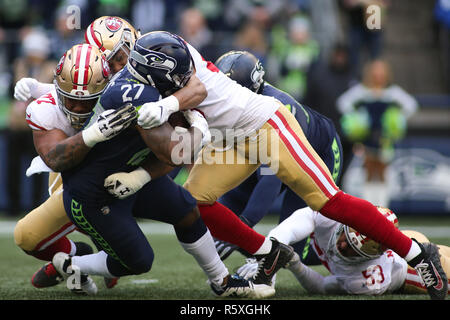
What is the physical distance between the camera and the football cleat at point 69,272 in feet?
15.4

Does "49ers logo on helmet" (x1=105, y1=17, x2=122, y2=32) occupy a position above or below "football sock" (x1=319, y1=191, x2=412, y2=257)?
above

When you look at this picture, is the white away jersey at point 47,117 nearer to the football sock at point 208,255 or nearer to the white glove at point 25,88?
the white glove at point 25,88

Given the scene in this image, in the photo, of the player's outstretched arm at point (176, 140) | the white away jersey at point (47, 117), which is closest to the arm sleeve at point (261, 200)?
the player's outstretched arm at point (176, 140)

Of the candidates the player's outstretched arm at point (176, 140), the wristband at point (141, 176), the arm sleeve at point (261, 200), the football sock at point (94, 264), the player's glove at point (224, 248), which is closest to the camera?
the player's outstretched arm at point (176, 140)

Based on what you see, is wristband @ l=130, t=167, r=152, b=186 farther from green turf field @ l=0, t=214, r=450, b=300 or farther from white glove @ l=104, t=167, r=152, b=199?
green turf field @ l=0, t=214, r=450, b=300

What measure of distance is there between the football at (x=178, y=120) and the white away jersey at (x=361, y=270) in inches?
42.3

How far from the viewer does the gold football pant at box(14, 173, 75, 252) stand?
463 cm

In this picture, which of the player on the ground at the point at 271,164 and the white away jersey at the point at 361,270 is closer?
the player on the ground at the point at 271,164

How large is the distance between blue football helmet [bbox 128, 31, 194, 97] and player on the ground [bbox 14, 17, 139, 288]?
1.13 ft

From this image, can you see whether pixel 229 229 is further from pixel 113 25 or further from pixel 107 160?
pixel 113 25

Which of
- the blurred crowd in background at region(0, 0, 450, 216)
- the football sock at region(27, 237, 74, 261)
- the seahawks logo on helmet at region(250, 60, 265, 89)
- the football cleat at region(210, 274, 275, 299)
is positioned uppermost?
the seahawks logo on helmet at region(250, 60, 265, 89)

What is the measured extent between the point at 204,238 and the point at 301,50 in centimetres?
622

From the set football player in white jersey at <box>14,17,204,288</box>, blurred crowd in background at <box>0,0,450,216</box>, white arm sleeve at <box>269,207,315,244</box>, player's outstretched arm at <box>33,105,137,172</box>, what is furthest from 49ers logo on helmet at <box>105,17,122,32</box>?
blurred crowd in background at <box>0,0,450,216</box>
